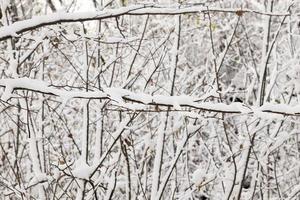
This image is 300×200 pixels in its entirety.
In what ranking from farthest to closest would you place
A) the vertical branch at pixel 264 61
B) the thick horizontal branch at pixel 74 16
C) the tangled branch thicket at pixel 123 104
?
the vertical branch at pixel 264 61 < the tangled branch thicket at pixel 123 104 < the thick horizontal branch at pixel 74 16

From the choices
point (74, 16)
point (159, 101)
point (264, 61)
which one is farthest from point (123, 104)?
point (264, 61)

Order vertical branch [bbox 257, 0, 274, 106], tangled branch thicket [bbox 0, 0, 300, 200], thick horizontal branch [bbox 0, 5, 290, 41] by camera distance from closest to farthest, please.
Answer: thick horizontal branch [bbox 0, 5, 290, 41] < tangled branch thicket [bbox 0, 0, 300, 200] < vertical branch [bbox 257, 0, 274, 106]

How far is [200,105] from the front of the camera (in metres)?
1.89

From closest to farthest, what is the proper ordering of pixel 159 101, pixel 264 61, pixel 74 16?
pixel 74 16
pixel 159 101
pixel 264 61

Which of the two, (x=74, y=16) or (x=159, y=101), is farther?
(x=159, y=101)

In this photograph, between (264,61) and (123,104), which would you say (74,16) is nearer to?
(123,104)

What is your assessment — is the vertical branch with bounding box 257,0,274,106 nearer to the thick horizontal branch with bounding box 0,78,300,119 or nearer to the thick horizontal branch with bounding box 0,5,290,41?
the thick horizontal branch with bounding box 0,78,300,119

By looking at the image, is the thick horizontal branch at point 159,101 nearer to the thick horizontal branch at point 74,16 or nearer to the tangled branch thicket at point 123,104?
the tangled branch thicket at point 123,104

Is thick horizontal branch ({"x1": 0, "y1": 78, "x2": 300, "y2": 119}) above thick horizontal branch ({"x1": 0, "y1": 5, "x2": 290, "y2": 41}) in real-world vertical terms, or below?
below

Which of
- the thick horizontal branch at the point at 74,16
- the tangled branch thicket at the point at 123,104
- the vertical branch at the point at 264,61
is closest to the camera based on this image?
the thick horizontal branch at the point at 74,16

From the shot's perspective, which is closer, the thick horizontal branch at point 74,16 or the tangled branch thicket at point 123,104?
the thick horizontal branch at point 74,16

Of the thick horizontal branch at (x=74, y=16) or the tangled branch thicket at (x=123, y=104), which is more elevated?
the thick horizontal branch at (x=74, y=16)

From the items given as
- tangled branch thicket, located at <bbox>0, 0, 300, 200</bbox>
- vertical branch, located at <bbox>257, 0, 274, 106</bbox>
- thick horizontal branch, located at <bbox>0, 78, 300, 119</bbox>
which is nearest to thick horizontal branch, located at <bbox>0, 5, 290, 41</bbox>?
tangled branch thicket, located at <bbox>0, 0, 300, 200</bbox>

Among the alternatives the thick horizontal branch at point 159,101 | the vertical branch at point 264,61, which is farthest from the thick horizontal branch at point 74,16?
the vertical branch at point 264,61
